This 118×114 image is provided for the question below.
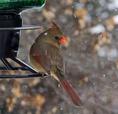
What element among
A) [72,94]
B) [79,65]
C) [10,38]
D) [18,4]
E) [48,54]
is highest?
[18,4]

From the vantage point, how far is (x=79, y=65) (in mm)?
5000

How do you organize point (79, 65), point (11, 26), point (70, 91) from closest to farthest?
1. point (11, 26)
2. point (70, 91)
3. point (79, 65)

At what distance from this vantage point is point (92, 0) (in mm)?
5324

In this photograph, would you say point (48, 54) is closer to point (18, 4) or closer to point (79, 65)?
point (18, 4)

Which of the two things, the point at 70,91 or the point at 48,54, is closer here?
Answer: the point at 70,91

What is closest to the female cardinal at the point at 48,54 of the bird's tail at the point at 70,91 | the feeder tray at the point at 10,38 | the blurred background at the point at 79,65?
the bird's tail at the point at 70,91

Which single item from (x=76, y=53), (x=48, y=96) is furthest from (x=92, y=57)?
(x=48, y=96)

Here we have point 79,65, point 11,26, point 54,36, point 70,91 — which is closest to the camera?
point 11,26

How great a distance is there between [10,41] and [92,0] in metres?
3.09

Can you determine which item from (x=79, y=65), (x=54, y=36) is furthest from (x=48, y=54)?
(x=79, y=65)

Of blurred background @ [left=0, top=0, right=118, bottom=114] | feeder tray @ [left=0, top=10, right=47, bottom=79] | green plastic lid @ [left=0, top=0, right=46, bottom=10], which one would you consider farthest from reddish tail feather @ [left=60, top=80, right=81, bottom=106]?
blurred background @ [left=0, top=0, right=118, bottom=114]

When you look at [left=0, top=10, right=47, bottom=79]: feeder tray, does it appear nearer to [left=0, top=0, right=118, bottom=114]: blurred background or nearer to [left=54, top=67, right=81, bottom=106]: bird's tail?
[left=54, top=67, right=81, bottom=106]: bird's tail

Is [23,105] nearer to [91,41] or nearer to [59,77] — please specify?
[91,41]

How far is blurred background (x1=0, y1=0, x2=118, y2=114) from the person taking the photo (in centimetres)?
496
